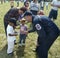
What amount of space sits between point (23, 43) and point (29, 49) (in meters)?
0.39

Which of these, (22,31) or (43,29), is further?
(22,31)

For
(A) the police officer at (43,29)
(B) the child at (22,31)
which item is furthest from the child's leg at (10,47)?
(A) the police officer at (43,29)

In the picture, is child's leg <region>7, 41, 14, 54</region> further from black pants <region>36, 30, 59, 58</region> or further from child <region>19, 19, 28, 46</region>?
black pants <region>36, 30, 59, 58</region>

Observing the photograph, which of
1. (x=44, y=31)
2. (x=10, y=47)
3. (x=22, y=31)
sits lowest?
(x=10, y=47)

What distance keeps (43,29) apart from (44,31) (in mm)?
73

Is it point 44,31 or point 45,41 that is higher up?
point 44,31

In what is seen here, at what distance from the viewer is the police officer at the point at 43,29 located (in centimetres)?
612

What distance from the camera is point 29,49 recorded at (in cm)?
861

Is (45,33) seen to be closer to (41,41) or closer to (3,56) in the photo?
(41,41)

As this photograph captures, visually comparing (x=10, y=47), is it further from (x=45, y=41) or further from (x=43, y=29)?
(x=43, y=29)

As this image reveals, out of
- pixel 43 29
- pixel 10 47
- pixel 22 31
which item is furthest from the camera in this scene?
pixel 22 31

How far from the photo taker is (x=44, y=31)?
6219 millimetres

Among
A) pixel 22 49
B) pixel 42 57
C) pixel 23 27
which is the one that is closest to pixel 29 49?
pixel 22 49

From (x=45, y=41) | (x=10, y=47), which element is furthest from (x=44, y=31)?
(x=10, y=47)
